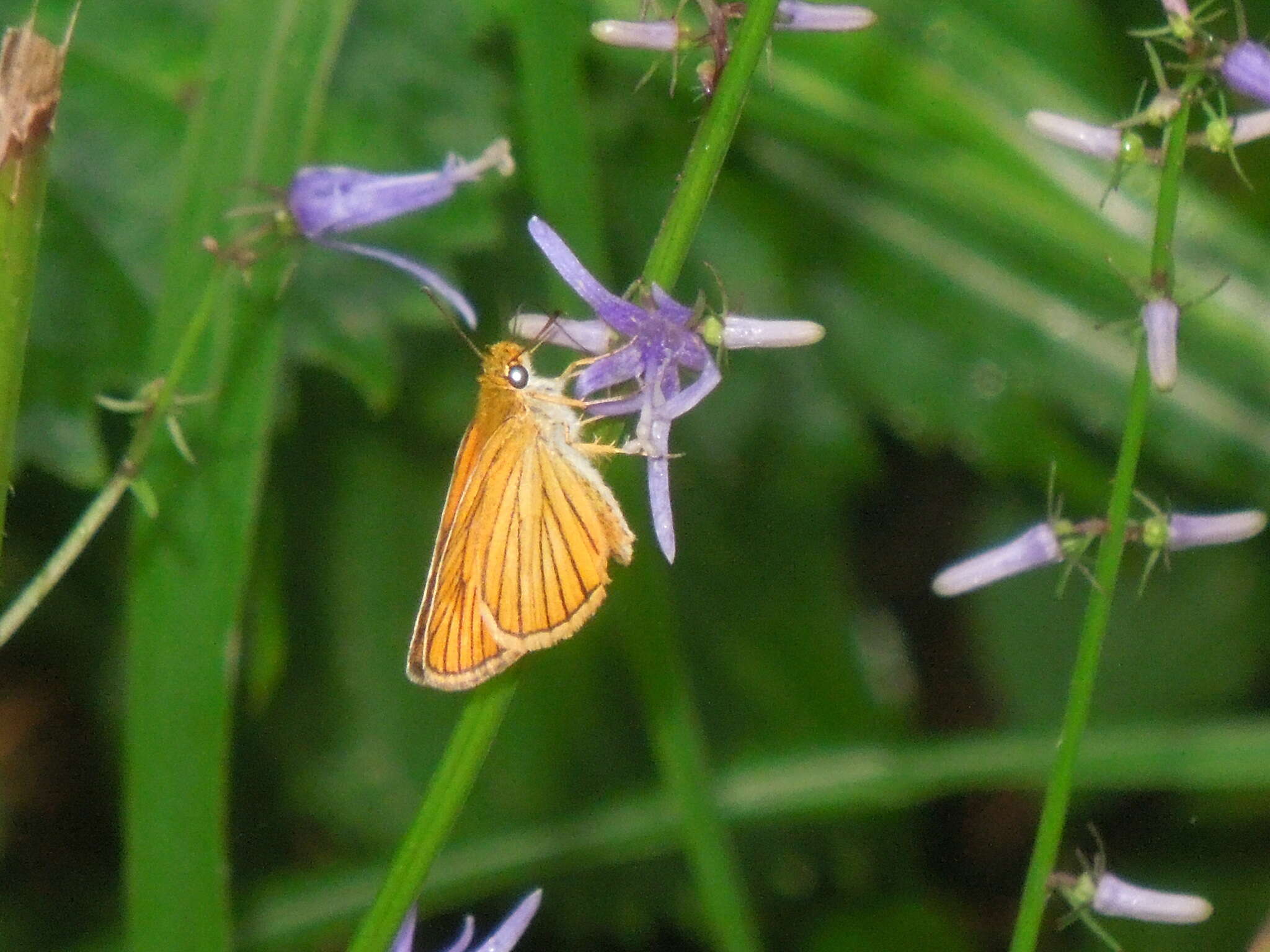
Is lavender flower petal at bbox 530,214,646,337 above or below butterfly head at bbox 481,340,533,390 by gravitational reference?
below

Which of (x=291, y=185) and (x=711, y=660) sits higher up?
(x=711, y=660)

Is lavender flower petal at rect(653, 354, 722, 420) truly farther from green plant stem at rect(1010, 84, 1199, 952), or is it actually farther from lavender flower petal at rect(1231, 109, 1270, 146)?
lavender flower petal at rect(1231, 109, 1270, 146)

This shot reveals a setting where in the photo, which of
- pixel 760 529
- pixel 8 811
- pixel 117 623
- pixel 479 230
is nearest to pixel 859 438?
pixel 760 529

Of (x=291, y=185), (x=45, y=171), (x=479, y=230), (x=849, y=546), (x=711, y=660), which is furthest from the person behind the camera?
(x=849, y=546)

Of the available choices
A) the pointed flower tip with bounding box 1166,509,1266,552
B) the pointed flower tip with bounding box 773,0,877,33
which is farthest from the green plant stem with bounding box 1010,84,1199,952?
the pointed flower tip with bounding box 773,0,877,33

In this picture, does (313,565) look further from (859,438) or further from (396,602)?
(859,438)

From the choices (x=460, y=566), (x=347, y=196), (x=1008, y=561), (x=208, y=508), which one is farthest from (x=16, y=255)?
(x=1008, y=561)
